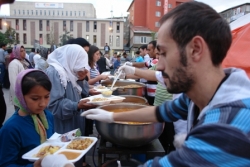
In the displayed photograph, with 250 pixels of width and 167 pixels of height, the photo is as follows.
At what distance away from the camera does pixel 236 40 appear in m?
2.90

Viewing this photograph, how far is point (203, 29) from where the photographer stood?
31.2 inches

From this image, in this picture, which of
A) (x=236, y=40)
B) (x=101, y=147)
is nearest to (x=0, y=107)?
(x=101, y=147)

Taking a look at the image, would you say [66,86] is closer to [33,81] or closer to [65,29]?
[33,81]

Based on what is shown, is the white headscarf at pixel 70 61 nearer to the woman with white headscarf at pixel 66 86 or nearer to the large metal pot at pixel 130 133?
the woman with white headscarf at pixel 66 86

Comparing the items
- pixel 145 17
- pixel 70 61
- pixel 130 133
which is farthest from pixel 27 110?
pixel 145 17

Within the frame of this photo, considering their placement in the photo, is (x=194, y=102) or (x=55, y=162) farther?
(x=55, y=162)

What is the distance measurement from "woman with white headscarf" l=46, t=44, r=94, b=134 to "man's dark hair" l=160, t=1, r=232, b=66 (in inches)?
59.0

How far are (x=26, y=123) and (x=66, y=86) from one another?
864mm

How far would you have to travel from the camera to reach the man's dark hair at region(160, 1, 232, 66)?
0.79 m

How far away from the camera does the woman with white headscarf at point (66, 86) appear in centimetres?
213

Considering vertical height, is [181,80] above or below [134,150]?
above

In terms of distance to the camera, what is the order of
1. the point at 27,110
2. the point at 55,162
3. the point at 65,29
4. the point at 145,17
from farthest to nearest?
1. the point at 65,29
2. the point at 145,17
3. the point at 27,110
4. the point at 55,162

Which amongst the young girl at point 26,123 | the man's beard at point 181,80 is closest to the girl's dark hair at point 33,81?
the young girl at point 26,123

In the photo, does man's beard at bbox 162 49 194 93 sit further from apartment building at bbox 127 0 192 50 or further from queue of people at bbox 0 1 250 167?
apartment building at bbox 127 0 192 50
